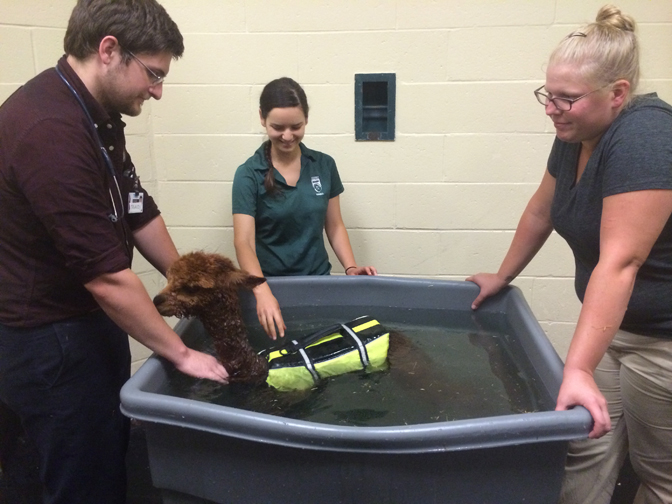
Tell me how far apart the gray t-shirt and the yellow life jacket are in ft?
1.80

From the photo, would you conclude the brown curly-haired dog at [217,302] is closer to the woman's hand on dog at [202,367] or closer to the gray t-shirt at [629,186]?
the woman's hand on dog at [202,367]

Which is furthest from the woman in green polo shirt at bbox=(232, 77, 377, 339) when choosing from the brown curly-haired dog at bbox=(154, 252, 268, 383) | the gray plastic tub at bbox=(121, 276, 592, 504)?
the gray plastic tub at bbox=(121, 276, 592, 504)

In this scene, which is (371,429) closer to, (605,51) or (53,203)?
(53,203)

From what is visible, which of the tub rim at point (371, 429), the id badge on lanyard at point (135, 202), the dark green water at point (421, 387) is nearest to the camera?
the tub rim at point (371, 429)

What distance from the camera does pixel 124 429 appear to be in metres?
1.33

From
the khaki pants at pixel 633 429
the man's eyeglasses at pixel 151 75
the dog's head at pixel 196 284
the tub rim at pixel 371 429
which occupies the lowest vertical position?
the khaki pants at pixel 633 429

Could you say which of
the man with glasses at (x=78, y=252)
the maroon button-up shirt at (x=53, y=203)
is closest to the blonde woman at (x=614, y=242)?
the man with glasses at (x=78, y=252)

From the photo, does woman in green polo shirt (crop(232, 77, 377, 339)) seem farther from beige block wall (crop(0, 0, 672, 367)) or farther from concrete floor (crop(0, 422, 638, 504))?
concrete floor (crop(0, 422, 638, 504))

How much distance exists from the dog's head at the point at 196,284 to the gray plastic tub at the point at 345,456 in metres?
0.17

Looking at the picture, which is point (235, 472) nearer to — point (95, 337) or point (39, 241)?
point (95, 337)

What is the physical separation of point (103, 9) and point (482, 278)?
125 cm

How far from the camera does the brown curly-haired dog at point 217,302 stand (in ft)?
3.74

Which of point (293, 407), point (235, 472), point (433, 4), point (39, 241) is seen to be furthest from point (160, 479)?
point (433, 4)

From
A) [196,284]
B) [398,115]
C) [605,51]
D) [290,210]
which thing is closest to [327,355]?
[196,284]
